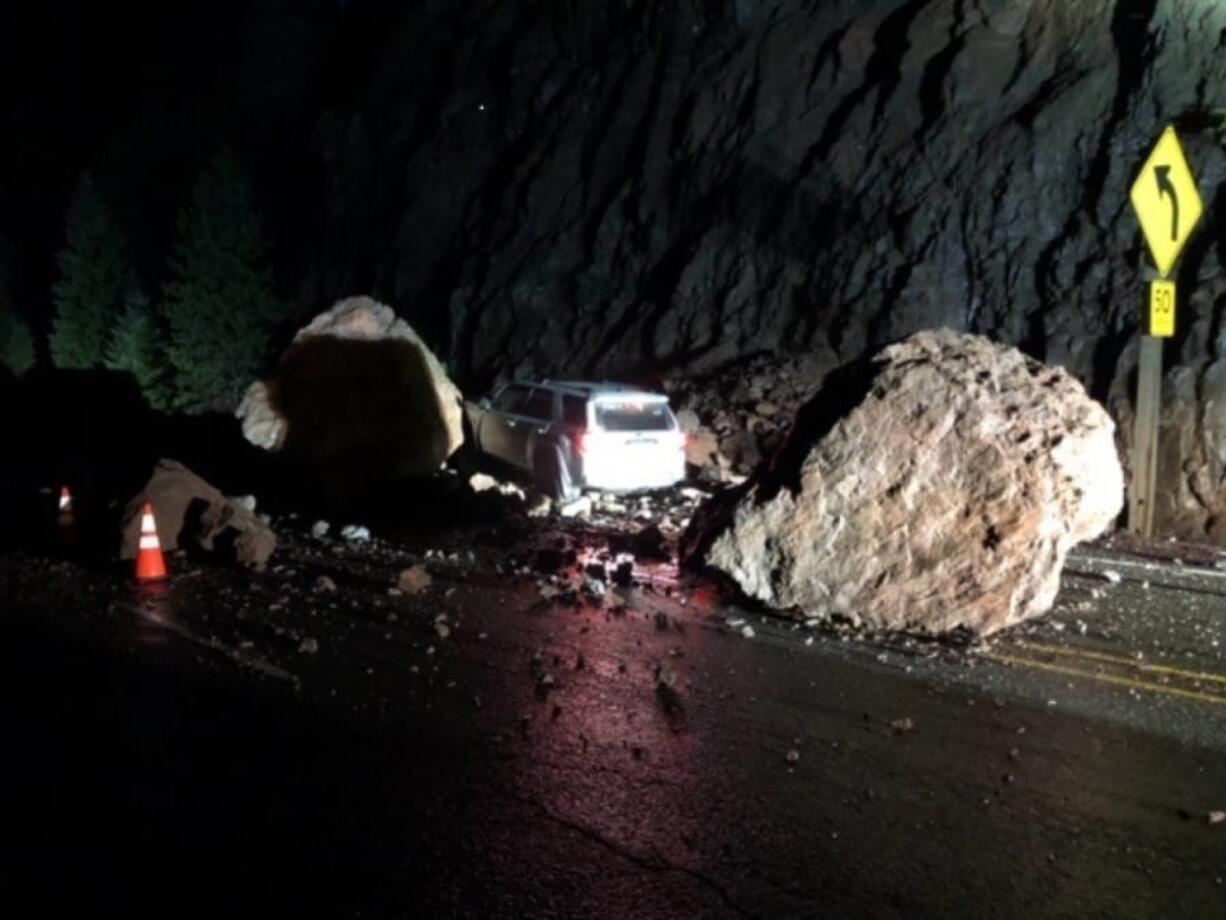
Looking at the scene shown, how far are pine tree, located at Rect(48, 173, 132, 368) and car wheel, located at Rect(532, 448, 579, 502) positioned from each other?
88.6ft

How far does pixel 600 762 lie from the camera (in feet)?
21.0

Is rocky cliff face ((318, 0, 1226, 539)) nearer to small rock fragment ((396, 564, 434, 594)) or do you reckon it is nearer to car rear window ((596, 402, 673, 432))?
car rear window ((596, 402, 673, 432))

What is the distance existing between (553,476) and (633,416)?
148 centimetres

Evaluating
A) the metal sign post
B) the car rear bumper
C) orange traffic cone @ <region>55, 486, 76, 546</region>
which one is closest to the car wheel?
the car rear bumper

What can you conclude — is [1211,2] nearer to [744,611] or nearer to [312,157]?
[744,611]

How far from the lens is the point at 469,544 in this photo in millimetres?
13758

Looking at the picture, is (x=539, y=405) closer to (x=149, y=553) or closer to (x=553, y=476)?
(x=553, y=476)

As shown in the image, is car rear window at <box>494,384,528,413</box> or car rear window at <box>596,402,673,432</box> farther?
car rear window at <box>494,384,528,413</box>

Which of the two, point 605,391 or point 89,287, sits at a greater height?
point 89,287

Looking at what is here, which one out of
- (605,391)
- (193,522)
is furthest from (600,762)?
(605,391)

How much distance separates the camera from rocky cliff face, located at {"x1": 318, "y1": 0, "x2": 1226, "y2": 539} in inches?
753

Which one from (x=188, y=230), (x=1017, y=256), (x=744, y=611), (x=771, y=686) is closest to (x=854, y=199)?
(x=1017, y=256)

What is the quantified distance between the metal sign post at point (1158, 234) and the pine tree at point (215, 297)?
1065 inches

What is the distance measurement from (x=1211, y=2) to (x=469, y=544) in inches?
616
